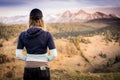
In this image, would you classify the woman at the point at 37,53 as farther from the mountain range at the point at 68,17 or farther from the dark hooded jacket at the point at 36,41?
the mountain range at the point at 68,17

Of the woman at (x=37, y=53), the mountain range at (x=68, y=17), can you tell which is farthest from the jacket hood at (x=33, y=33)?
the mountain range at (x=68, y=17)

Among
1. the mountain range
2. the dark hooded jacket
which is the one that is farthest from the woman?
the mountain range

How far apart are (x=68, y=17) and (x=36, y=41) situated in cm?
561

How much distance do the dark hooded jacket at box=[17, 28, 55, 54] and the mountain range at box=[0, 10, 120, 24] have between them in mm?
5093

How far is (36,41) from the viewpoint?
3680mm

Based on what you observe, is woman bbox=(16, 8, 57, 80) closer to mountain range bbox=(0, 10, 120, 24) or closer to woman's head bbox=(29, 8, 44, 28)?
woman's head bbox=(29, 8, 44, 28)

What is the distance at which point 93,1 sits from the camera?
30.3 ft

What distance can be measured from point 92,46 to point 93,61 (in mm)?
438

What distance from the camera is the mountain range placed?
28.9 feet

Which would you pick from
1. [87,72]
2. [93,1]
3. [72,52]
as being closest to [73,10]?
[93,1]

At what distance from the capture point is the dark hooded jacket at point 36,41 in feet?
12.0

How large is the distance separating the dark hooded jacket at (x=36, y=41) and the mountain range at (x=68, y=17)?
509 cm

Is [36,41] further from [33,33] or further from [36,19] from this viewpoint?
[36,19]

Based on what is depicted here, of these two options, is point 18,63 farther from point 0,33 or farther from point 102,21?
point 102,21
